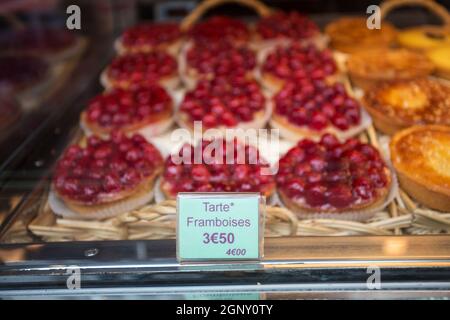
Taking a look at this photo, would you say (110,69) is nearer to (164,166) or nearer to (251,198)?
(164,166)

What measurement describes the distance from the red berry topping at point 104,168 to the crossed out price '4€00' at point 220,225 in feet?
1.41

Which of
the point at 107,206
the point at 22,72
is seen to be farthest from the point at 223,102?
the point at 22,72

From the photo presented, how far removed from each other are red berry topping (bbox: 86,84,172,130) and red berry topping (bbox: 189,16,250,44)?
62 cm

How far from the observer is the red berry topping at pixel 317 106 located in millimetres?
1837

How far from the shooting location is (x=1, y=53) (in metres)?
2.15

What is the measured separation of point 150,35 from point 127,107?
2.55 feet

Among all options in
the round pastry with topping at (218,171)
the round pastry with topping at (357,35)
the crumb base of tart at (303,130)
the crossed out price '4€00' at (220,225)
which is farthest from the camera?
the round pastry with topping at (357,35)

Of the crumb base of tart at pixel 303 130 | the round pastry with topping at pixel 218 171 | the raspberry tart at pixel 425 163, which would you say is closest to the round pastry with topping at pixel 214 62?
the crumb base of tart at pixel 303 130

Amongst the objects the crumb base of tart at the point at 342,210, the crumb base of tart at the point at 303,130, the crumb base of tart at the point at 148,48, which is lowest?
the crumb base of tart at the point at 342,210

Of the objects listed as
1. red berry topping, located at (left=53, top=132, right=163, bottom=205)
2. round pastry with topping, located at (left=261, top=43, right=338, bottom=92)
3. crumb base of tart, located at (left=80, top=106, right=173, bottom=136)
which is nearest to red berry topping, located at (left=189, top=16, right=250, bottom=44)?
round pastry with topping, located at (left=261, top=43, right=338, bottom=92)

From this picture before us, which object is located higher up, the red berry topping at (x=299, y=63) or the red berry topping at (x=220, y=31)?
the red berry topping at (x=220, y=31)

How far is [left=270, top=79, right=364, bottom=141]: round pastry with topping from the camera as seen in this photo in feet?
5.98

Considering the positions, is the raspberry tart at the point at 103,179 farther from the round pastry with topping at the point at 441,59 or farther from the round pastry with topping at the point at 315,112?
the round pastry with topping at the point at 441,59
